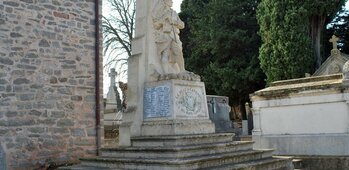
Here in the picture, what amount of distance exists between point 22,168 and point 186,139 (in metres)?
4.07

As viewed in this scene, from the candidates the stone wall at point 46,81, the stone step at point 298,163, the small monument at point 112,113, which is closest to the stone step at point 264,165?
the stone step at point 298,163

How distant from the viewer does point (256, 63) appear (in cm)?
2198

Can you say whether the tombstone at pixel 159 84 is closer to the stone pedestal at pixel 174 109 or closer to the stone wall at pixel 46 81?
the stone pedestal at pixel 174 109

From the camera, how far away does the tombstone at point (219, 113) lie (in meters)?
15.3

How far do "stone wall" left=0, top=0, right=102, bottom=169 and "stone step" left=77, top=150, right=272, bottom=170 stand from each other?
1.99 metres

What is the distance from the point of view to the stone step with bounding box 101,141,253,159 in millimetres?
6121

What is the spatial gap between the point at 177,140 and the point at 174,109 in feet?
2.09

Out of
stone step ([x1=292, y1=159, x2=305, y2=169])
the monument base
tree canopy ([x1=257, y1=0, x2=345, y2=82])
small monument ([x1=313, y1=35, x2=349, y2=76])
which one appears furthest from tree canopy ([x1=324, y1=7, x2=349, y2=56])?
the monument base

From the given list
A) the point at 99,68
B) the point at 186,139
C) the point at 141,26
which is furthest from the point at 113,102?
the point at 186,139

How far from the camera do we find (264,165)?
23.3ft

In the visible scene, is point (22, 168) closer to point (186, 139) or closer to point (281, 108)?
point (186, 139)

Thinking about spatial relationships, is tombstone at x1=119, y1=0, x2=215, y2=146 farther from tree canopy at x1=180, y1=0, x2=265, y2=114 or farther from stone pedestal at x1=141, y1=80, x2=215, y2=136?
tree canopy at x1=180, y1=0, x2=265, y2=114

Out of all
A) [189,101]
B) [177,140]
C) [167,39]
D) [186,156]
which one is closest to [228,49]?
[167,39]

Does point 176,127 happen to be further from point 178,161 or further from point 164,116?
point 178,161
